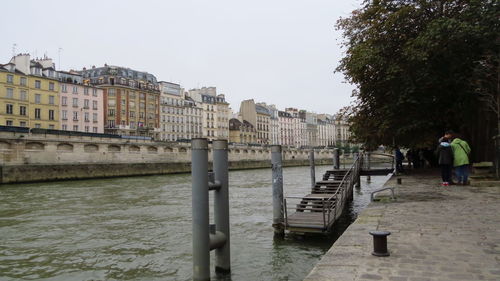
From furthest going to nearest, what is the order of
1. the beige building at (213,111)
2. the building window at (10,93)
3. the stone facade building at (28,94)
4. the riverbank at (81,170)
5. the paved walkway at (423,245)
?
1. the beige building at (213,111)
2. the building window at (10,93)
3. the stone facade building at (28,94)
4. the riverbank at (81,170)
5. the paved walkway at (423,245)

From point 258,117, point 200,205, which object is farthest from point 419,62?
point 258,117

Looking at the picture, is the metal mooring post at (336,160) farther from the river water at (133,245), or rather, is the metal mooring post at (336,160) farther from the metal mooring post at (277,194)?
the metal mooring post at (277,194)

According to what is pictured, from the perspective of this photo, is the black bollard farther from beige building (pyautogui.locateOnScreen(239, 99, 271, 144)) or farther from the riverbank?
beige building (pyautogui.locateOnScreen(239, 99, 271, 144))

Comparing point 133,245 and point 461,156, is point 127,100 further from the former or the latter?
point 461,156

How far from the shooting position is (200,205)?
5762 millimetres

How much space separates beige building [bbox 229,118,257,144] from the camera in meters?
107

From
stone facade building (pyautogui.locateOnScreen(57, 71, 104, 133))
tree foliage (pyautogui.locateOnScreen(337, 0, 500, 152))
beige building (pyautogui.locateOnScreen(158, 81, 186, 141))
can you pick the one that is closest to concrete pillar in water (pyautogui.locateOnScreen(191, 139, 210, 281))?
tree foliage (pyautogui.locateOnScreen(337, 0, 500, 152))

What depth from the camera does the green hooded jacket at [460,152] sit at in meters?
12.8

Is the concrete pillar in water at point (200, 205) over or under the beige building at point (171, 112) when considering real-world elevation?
under

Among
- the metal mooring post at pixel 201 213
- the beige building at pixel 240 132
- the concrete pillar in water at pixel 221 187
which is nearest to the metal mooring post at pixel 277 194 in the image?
the concrete pillar in water at pixel 221 187

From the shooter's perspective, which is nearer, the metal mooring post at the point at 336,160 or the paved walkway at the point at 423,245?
the paved walkway at the point at 423,245

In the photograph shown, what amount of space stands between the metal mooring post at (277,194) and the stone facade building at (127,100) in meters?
66.2

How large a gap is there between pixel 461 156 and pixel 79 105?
65.9m

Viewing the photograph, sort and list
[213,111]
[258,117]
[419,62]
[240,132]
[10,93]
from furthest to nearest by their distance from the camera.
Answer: [258,117], [240,132], [213,111], [10,93], [419,62]
